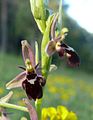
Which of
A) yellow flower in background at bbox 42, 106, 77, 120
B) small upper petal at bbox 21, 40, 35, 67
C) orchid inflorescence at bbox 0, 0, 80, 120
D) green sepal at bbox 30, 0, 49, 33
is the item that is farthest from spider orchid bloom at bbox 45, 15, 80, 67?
yellow flower in background at bbox 42, 106, 77, 120

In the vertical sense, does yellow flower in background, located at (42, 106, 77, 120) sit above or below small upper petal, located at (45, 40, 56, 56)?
below

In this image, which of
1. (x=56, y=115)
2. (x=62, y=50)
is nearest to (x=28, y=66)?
(x=62, y=50)

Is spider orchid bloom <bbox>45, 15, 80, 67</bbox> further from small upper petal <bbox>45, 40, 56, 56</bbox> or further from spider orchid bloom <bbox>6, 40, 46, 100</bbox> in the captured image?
spider orchid bloom <bbox>6, 40, 46, 100</bbox>

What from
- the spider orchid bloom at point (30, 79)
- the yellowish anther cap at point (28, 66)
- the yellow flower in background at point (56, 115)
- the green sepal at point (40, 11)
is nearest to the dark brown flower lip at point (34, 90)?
the spider orchid bloom at point (30, 79)

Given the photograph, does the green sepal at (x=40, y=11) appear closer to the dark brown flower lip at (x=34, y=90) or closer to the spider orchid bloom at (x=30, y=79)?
the spider orchid bloom at (x=30, y=79)

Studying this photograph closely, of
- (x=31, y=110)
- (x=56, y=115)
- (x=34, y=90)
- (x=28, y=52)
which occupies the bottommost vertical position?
(x=56, y=115)

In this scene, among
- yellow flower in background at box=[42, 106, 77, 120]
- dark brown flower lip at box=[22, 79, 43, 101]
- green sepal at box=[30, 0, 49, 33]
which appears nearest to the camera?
dark brown flower lip at box=[22, 79, 43, 101]

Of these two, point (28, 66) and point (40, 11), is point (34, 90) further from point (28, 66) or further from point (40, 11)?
point (40, 11)

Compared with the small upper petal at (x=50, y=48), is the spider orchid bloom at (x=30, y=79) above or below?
below
